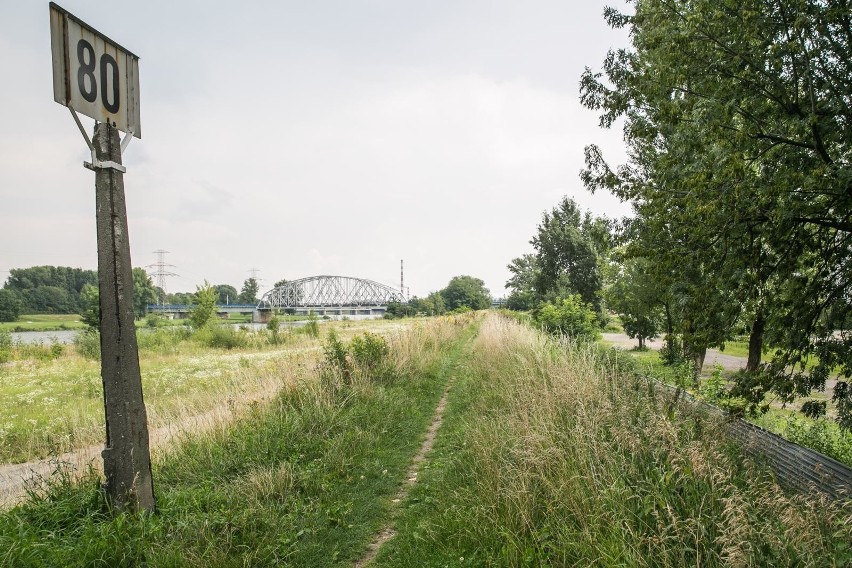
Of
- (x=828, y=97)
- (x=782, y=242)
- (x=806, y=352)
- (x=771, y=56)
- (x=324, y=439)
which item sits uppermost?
(x=771, y=56)

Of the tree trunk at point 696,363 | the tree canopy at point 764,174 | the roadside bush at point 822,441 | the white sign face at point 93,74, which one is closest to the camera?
the white sign face at point 93,74

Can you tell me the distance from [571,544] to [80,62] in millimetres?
5316

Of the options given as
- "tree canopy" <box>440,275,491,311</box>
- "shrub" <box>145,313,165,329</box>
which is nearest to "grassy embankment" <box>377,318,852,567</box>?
"shrub" <box>145,313,165,329</box>

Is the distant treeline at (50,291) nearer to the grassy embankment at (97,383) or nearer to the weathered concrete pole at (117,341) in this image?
the grassy embankment at (97,383)

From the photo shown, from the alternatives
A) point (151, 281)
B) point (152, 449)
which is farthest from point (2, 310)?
point (152, 449)

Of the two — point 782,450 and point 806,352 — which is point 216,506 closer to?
point 782,450

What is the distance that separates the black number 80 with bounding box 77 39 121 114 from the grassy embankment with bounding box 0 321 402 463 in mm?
4975

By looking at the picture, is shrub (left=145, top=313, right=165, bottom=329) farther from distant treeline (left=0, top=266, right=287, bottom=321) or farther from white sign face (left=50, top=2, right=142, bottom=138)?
white sign face (left=50, top=2, right=142, bottom=138)

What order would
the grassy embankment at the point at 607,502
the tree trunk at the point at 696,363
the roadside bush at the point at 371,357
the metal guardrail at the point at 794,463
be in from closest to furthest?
the grassy embankment at the point at 607,502 < the metal guardrail at the point at 794,463 < the tree trunk at the point at 696,363 < the roadside bush at the point at 371,357

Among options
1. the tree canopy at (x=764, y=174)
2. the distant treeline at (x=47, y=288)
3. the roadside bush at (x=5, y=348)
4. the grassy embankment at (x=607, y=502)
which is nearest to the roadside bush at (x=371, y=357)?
the grassy embankment at (x=607, y=502)

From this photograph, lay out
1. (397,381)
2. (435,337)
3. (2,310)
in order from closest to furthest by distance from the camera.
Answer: (397,381)
(435,337)
(2,310)

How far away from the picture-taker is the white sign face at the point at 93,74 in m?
3.46

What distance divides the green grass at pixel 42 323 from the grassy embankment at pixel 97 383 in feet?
150

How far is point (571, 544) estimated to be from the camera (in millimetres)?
3303
